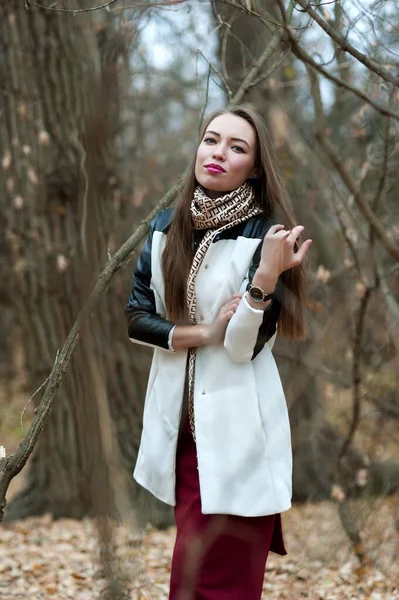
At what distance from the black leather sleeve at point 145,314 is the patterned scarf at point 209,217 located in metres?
0.10

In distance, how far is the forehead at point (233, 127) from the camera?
2.52 meters

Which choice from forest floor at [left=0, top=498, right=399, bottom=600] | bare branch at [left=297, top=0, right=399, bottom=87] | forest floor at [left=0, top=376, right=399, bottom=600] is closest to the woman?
bare branch at [left=297, top=0, right=399, bottom=87]

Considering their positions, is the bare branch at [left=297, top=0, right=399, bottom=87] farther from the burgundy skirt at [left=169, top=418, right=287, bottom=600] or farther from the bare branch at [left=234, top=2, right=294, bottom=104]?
the burgundy skirt at [left=169, top=418, right=287, bottom=600]

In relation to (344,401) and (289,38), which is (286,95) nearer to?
(344,401)

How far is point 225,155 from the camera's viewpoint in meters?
2.48

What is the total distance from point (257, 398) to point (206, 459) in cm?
25

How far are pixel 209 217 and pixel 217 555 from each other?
1.06 meters

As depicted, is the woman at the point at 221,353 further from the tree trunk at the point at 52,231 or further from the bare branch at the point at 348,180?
the tree trunk at the point at 52,231

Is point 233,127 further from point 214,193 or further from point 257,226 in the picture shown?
point 257,226

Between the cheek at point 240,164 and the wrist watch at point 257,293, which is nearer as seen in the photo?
the wrist watch at point 257,293

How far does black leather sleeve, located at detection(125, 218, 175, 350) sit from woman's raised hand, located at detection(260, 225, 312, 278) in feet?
1.30

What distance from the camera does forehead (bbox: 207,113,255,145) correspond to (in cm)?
252

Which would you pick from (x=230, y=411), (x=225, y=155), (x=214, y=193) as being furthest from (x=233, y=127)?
(x=230, y=411)

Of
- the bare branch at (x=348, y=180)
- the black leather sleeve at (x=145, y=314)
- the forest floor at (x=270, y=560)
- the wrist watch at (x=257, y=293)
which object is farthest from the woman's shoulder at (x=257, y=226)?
the forest floor at (x=270, y=560)
